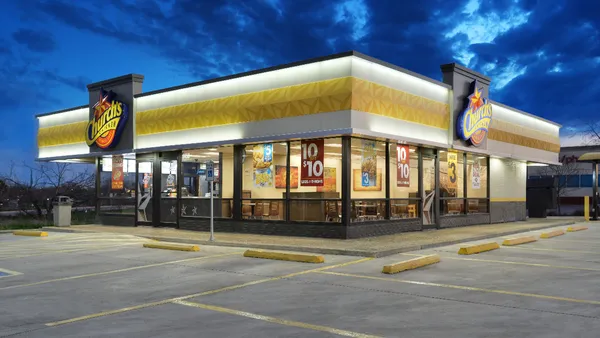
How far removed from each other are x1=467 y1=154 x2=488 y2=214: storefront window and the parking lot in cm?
1016

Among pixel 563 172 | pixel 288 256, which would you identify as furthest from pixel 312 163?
pixel 563 172

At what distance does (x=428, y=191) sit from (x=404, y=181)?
2446mm

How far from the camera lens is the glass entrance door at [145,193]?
2464cm

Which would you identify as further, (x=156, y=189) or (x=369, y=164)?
(x=156, y=189)

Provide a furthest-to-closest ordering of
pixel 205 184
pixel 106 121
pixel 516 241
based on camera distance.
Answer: pixel 106 121
pixel 205 184
pixel 516 241

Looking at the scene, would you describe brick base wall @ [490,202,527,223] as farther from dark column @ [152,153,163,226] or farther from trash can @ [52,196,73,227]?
trash can @ [52,196,73,227]

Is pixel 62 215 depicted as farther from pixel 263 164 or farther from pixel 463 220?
pixel 463 220

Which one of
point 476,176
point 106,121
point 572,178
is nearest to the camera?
point 476,176

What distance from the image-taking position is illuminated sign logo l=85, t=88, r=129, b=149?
25219 millimetres

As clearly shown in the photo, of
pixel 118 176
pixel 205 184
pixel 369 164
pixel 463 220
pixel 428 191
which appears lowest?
pixel 463 220

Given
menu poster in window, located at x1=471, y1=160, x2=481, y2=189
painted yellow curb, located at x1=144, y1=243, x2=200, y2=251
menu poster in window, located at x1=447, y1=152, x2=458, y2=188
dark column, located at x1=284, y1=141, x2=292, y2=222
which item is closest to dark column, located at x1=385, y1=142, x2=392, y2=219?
dark column, located at x1=284, y1=141, x2=292, y2=222

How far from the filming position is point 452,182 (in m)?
23.6

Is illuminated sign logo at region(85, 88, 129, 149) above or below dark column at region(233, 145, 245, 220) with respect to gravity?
above

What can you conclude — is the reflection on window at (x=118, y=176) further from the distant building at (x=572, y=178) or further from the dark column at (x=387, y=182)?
the distant building at (x=572, y=178)
